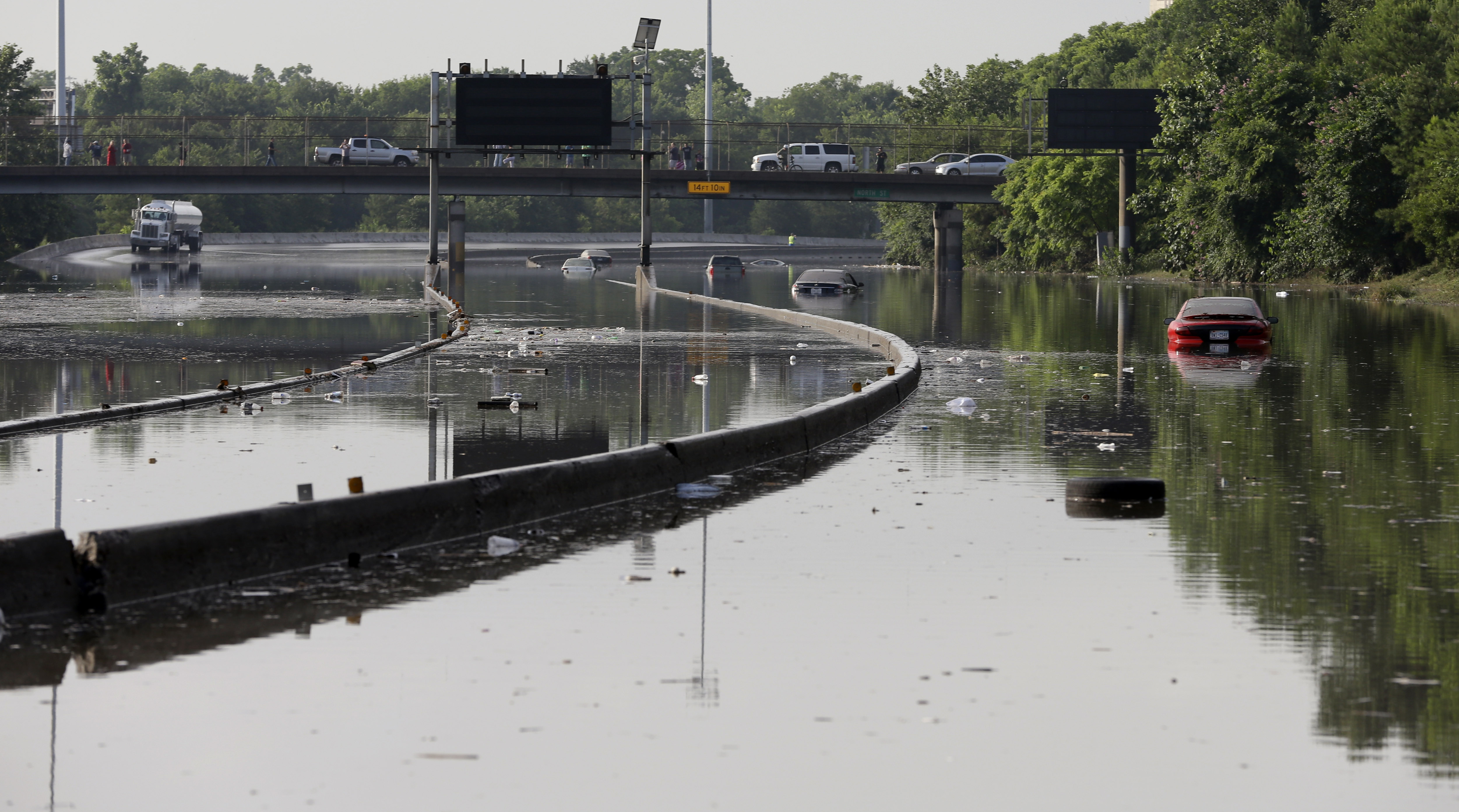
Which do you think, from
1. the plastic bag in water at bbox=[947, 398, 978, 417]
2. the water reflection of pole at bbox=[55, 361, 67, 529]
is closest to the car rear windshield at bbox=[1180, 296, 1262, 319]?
the plastic bag in water at bbox=[947, 398, 978, 417]

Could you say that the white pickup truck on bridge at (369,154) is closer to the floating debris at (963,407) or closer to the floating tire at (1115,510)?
the floating debris at (963,407)

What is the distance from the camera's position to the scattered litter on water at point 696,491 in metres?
13.9

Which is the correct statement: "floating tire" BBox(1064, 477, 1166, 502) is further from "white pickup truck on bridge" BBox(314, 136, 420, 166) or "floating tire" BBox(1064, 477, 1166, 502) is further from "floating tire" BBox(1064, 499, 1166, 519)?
"white pickup truck on bridge" BBox(314, 136, 420, 166)

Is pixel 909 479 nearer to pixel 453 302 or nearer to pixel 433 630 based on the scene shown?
pixel 433 630

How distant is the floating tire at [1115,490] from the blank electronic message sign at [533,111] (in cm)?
5230

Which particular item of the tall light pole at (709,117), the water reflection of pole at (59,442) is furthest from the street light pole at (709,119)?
the water reflection of pole at (59,442)

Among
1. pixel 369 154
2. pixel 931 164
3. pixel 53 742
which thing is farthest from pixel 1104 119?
pixel 53 742

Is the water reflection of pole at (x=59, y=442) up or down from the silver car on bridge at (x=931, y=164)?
down

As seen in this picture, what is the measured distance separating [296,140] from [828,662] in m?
172

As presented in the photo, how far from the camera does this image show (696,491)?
14109 mm

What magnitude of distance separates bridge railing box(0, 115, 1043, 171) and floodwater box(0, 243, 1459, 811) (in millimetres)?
54888

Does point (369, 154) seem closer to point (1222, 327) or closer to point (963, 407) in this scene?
point (1222, 327)

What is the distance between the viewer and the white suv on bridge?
97188 mm

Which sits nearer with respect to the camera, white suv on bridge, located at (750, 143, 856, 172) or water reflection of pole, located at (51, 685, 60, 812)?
water reflection of pole, located at (51, 685, 60, 812)
